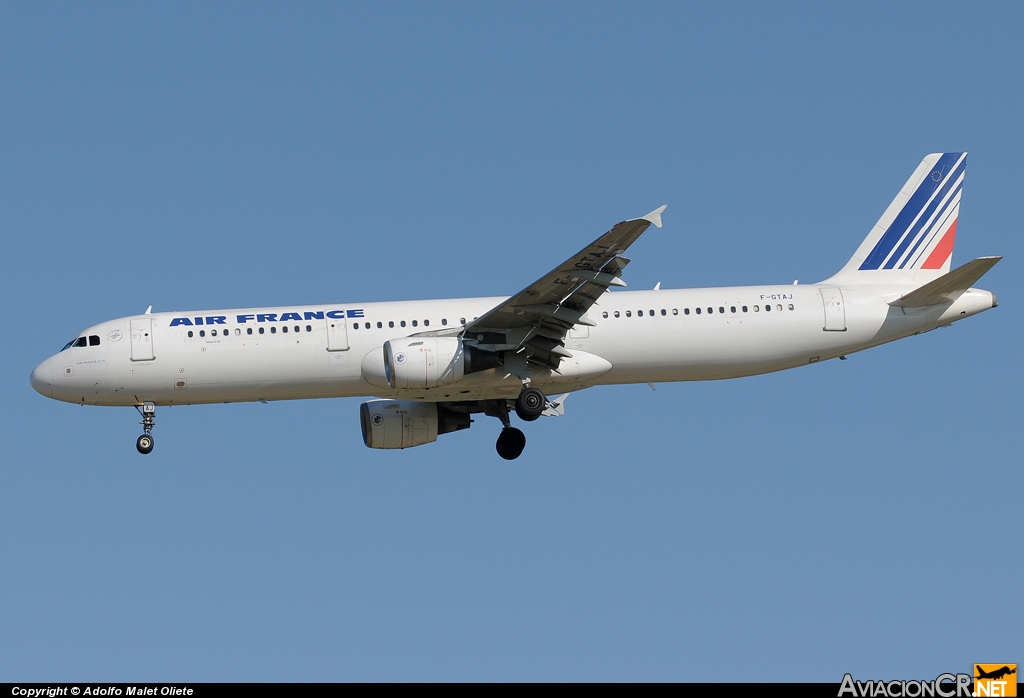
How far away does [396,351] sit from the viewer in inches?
1323

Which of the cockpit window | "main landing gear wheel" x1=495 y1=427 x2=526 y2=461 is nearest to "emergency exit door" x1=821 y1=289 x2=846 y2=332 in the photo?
"main landing gear wheel" x1=495 y1=427 x2=526 y2=461

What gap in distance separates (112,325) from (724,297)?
15.4 meters

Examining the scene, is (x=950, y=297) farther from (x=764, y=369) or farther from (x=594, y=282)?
(x=594, y=282)

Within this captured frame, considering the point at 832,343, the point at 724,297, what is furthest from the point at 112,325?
the point at 832,343

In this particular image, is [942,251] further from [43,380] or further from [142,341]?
[43,380]

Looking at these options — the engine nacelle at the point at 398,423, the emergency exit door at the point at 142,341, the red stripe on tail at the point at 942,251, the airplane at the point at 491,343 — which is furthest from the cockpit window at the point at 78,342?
the red stripe on tail at the point at 942,251

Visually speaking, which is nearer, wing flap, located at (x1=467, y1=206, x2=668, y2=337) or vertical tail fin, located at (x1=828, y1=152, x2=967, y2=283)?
wing flap, located at (x1=467, y1=206, x2=668, y2=337)

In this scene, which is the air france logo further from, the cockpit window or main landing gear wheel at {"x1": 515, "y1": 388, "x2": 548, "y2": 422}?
main landing gear wheel at {"x1": 515, "y1": 388, "x2": 548, "y2": 422}

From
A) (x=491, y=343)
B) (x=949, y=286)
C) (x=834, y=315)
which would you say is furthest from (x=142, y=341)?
(x=949, y=286)

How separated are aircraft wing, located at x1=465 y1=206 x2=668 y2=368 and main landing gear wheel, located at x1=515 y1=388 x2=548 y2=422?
0.80m

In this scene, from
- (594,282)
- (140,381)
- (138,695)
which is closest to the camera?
(138,695)

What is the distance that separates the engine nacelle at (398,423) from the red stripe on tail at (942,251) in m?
13.8

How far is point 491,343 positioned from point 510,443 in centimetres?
467

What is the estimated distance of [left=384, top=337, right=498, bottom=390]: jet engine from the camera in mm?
33500
